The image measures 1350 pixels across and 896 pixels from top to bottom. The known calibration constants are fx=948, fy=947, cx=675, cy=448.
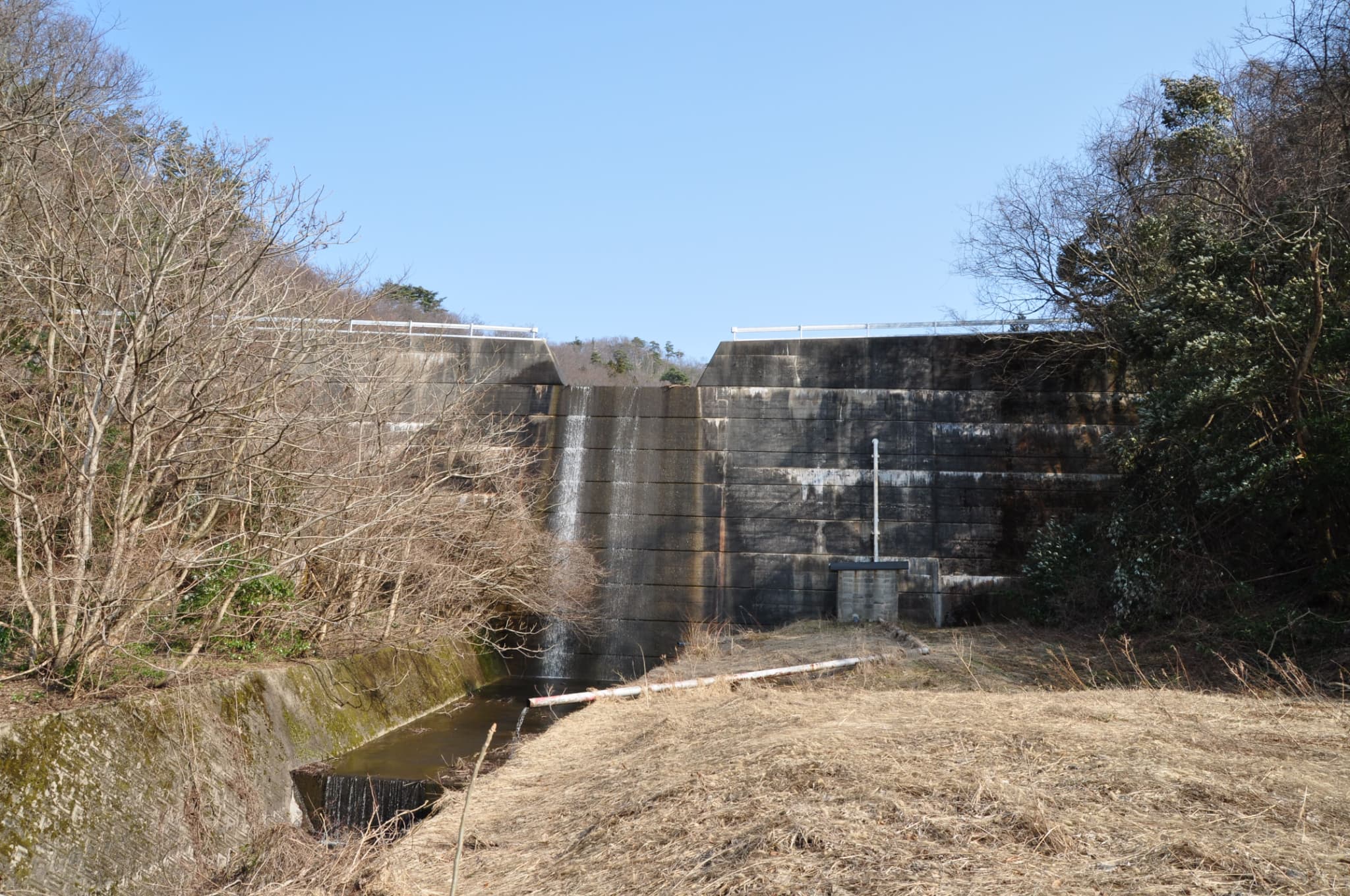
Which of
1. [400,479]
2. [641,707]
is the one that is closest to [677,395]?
[400,479]

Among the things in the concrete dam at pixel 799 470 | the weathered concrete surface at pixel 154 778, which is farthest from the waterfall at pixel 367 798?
the concrete dam at pixel 799 470

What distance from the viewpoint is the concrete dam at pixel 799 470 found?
18.0 meters

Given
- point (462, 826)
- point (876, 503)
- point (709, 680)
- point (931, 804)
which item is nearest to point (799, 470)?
point (876, 503)

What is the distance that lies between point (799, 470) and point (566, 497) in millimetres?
4678

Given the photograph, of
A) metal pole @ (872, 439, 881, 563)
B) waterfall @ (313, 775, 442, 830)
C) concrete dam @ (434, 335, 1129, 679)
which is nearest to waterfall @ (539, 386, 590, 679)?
concrete dam @ (434, 335, 1129, 679)

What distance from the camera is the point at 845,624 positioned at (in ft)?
54.7

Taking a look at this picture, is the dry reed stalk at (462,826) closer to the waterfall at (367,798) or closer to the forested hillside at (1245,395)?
the waterfall at (367,798)

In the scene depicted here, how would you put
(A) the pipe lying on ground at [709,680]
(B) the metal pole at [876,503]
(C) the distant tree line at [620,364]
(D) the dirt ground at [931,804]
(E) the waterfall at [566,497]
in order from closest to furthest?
(D) the dirt ground at [931,804], (A) the pipe lying on ground at [709,680], (E) the waterfall at [566,497], (B) the metal pole at [876,503], (C) the distant tree line at [620,364]

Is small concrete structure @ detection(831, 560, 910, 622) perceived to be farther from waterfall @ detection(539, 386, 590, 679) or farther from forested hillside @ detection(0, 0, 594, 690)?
forested hillside @ detection(0, 0, 594, 690)

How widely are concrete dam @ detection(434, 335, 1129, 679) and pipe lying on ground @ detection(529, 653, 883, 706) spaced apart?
592 centimetres

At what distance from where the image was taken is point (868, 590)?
17125mm

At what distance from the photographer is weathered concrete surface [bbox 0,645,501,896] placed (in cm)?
627

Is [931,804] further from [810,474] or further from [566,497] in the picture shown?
[566,497]

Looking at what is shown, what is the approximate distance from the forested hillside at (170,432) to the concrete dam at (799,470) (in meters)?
4.78
